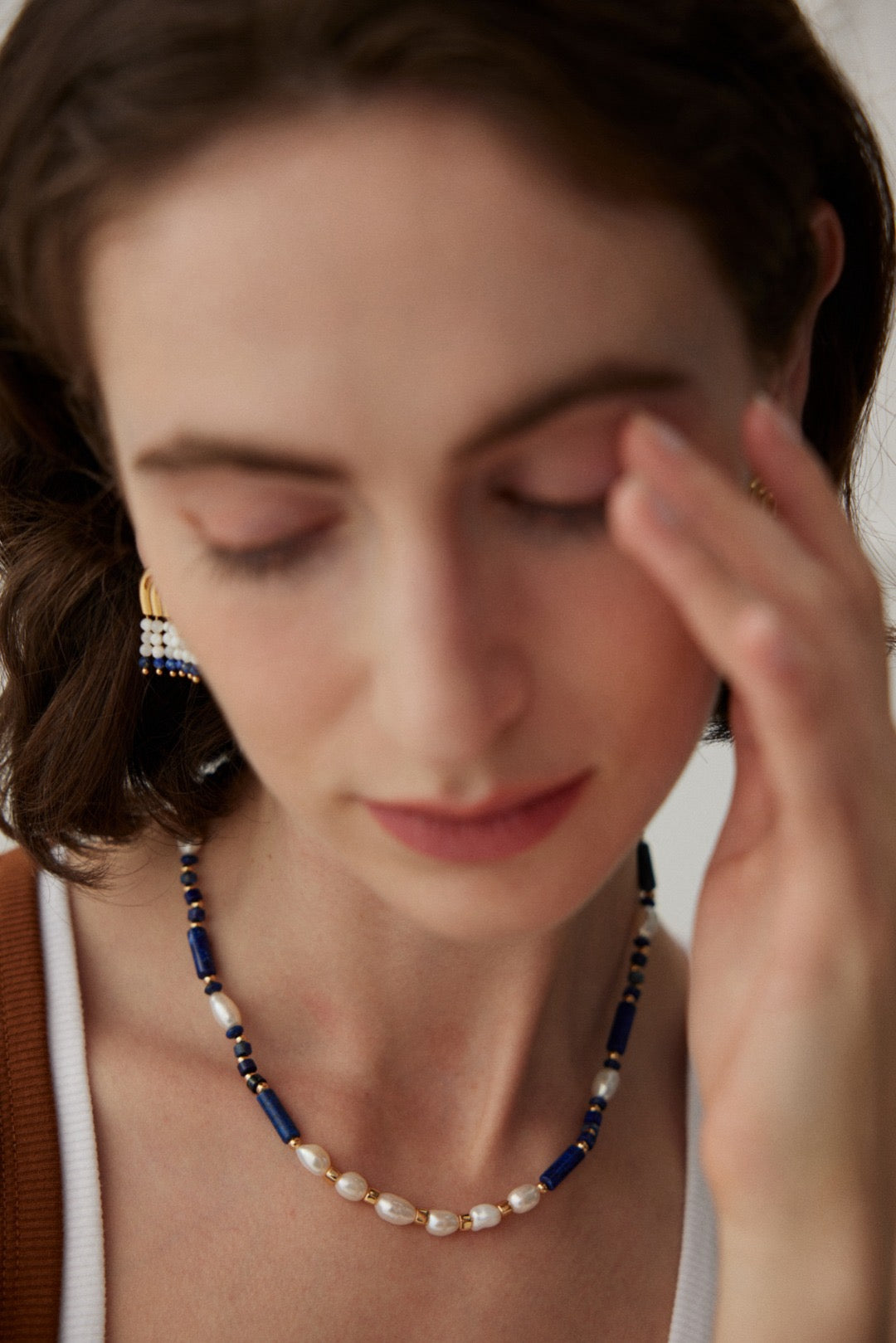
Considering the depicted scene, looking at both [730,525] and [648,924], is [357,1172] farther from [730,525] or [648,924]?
[730,525]

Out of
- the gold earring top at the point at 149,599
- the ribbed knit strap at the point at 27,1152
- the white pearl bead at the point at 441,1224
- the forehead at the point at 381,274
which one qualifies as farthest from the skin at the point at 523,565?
the ribbed knit strap at the point at 27,1152

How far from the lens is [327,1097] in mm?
1089

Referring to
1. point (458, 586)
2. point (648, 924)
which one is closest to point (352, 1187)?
point (648, 924)

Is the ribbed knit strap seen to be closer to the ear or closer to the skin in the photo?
the skin

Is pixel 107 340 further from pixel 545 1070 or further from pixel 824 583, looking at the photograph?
pixel 545 1070

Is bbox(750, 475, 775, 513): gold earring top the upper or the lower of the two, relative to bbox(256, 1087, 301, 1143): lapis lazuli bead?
upper

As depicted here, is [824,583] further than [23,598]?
No

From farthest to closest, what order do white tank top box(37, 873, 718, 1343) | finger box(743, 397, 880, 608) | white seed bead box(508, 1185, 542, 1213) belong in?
1. white seed bead box(508, 1185, 542, 1213)
2. white tank top box(37, 873, 718, 1343)
3. finger box(743, 397, 880, 608)

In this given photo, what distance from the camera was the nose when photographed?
26.2 inches

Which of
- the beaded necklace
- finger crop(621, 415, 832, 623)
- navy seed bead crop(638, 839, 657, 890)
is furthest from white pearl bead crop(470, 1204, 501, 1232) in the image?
finger crop(621, 415, 832, 623)

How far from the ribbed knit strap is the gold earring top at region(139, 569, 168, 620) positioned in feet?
1.02

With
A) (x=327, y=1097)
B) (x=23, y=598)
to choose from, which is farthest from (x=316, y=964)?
(x=23, y=598)

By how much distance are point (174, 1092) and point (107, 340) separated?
63 centimetres

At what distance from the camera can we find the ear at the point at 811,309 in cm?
85
